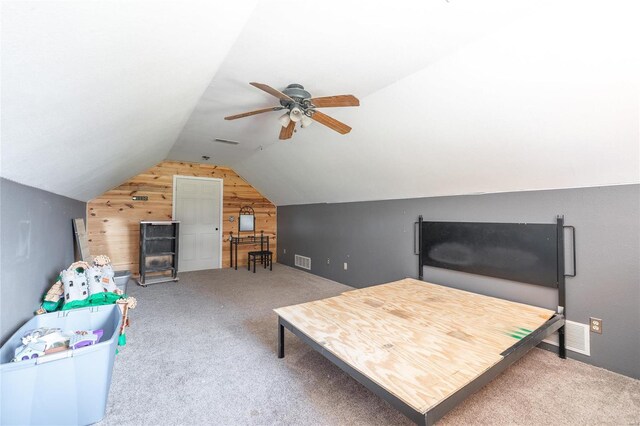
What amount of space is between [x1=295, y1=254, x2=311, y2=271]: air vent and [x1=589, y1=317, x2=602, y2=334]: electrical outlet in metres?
A: 4.33

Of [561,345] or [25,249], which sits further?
[561,345]

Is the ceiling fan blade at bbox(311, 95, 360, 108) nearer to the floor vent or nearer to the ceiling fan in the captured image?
the ceiling fan

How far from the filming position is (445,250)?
3.45m

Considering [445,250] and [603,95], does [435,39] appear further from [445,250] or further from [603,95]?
[445,250]

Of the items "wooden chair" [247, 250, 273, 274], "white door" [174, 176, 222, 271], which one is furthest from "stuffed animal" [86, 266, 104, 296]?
"wooden chair" [247, 250, 273, 274]

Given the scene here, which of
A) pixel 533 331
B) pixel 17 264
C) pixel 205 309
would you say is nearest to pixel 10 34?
pixel 17 264

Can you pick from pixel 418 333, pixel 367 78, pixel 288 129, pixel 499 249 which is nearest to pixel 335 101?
pixel 367 78

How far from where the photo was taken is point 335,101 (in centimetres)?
222

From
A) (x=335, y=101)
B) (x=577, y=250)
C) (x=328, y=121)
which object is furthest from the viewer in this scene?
(x=328, y=121)

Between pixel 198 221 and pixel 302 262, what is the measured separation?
2479 mm

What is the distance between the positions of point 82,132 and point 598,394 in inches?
156

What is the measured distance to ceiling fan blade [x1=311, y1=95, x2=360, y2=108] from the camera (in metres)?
2.15

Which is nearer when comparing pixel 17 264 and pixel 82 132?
pixel 82 132

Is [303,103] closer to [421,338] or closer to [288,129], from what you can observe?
[288,129]
